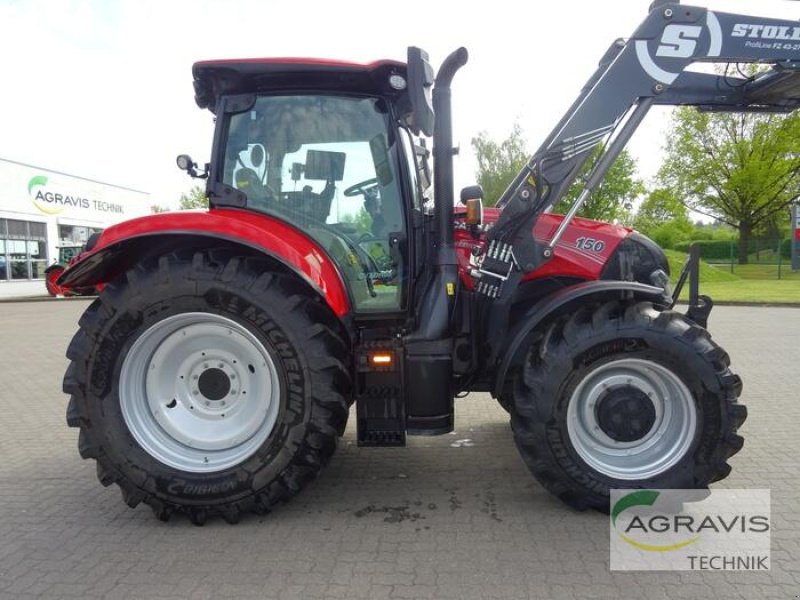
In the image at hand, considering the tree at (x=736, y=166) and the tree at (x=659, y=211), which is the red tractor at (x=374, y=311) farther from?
the tree at (x=659, y=211)

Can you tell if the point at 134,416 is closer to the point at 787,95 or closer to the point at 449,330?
the point at 449,330

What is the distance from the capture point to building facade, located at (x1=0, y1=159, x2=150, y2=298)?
74.5 feet

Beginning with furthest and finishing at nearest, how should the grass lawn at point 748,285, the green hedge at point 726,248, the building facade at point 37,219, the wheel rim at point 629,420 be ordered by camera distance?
1. the green hedge at point 726,248
2. the building facade at point 37,219
3. the grass lawn at point 748,285
4. the wheel rim at point 629,420

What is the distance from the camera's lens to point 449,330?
3.37 m

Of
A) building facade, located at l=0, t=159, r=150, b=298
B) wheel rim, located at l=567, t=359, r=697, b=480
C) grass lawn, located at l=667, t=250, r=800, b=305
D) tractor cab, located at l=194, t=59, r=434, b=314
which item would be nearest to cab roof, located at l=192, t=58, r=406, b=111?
tractor cab, located at l=194, t=59, r=434, b=314

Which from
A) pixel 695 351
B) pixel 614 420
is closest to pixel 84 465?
pixel 614 420

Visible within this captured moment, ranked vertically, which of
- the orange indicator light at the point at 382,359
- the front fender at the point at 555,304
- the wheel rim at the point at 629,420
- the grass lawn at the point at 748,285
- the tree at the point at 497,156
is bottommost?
the grass lawn at the point at 748,285

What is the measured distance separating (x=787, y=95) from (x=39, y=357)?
31.8ft

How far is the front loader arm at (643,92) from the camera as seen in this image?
128 inches

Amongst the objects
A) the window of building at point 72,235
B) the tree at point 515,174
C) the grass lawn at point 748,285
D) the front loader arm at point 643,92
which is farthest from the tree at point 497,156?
the front loader arm at point 643,92

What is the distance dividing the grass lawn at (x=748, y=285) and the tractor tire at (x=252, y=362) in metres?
9.74

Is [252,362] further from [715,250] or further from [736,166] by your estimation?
[715,250]

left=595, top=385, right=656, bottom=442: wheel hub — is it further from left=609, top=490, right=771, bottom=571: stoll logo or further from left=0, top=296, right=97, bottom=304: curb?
left=0, top=296, right=97, bottom=304: curb

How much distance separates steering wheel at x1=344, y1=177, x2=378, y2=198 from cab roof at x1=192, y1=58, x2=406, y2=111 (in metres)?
0.50
